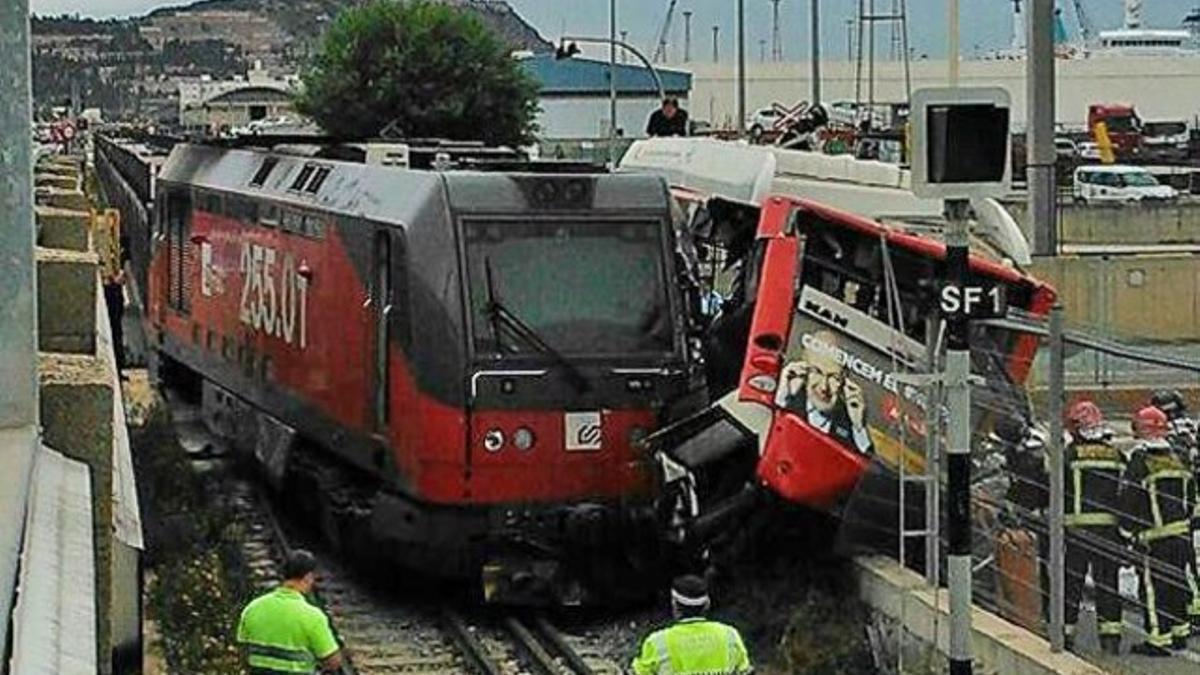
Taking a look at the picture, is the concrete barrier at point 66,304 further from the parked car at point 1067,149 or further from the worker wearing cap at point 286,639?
the parked car at point 1067,149

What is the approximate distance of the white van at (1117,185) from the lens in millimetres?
60897

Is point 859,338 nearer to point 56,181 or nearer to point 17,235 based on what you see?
point 17,235

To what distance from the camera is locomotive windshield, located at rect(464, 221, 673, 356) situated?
588 inches

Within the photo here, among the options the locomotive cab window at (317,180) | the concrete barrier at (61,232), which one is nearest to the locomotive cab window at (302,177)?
the locomotive cab window at (317,180)

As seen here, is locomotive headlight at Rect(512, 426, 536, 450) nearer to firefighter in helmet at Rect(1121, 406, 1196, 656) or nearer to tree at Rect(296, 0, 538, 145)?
firefighter in helmet at Rect(1121, 406, 1196, 656)

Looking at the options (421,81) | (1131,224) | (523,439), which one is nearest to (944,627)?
(523,439)

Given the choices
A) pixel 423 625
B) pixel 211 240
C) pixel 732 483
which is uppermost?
pixel 211 240

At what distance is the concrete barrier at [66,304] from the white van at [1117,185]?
51096 millimetres

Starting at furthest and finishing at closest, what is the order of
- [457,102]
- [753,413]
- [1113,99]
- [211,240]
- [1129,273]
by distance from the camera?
[1113,99]
[457,102]
[1129,273]
[211,240]
[753,413]

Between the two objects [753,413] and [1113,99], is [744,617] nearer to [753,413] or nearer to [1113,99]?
[753,413]

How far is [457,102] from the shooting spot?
6112 centimetres

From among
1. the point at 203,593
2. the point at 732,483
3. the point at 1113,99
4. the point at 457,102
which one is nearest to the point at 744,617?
the point at 732,483

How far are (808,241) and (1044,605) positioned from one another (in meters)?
3.50

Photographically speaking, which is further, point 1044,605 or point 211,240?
point 211,240
